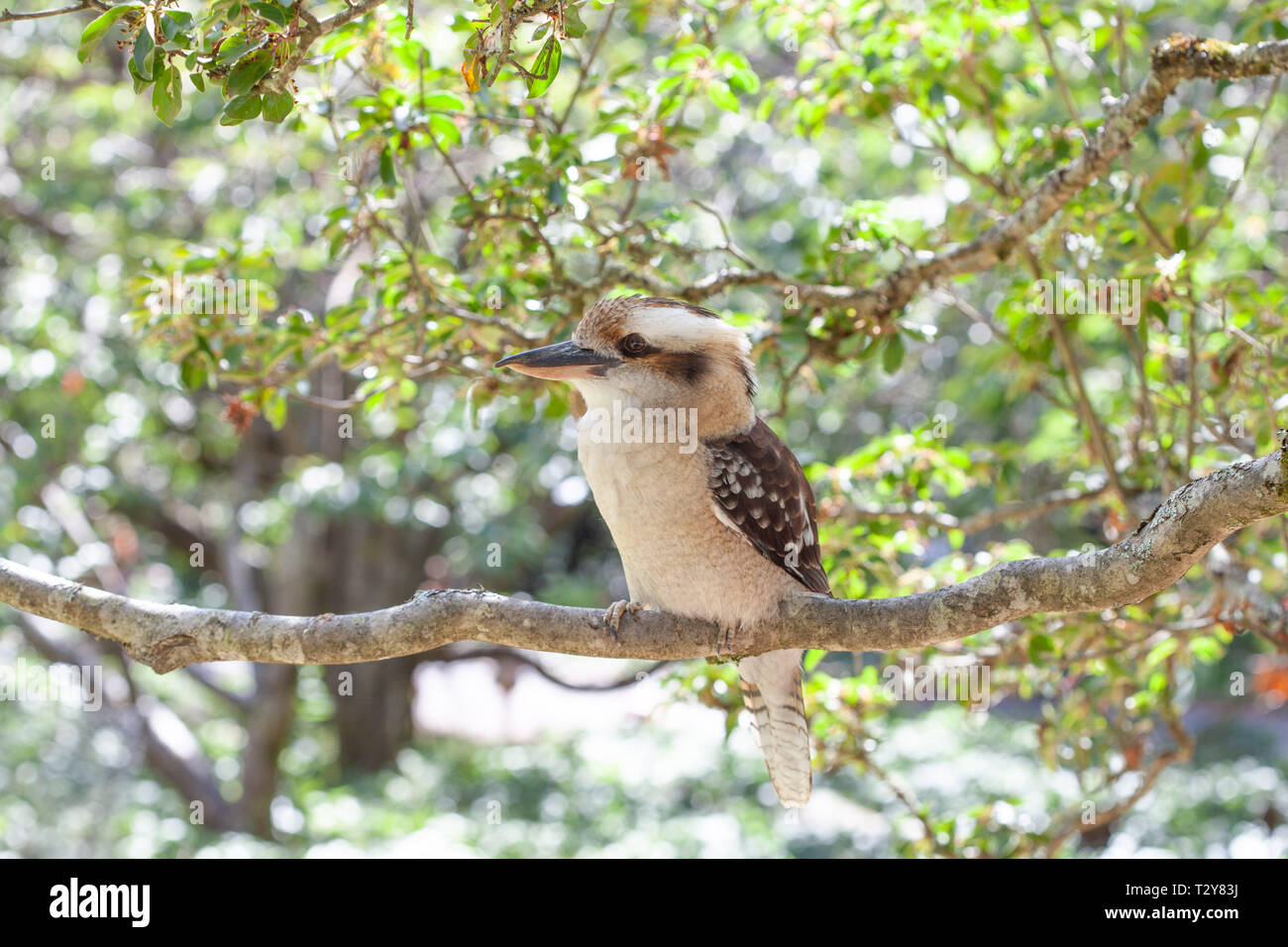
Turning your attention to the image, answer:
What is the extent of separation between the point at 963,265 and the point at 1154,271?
0.54 meters

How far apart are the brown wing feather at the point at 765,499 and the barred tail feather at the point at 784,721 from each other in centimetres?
27

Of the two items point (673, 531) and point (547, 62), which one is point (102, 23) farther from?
point (673, 531)

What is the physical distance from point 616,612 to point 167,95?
1.33 meters

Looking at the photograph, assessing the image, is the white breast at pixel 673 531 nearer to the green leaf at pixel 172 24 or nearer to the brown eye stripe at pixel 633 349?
the brown eye stripe at pixel 633 349

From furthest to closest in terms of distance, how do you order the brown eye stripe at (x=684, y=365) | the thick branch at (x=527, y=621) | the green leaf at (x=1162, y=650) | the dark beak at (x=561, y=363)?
the green leaf at (x=1162, y=650)
the brown eye stripe at (x=684, y=365)
the dark beak at (x=561, y=363)
the thick branch at (x=527, y=621)

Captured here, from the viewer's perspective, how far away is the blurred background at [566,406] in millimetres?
3191

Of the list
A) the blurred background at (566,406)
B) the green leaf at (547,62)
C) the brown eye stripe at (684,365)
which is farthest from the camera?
the blurred background at (566,406)

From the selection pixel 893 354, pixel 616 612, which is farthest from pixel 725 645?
pixel 893 354

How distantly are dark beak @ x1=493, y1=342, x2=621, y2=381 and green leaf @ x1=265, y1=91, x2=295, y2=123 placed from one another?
27.4 inches

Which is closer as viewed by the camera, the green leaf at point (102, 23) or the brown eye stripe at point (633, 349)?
the green leaf at point (102, 23)

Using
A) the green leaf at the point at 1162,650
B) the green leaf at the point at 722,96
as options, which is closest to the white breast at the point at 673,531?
the green leaf at the point at 722,96

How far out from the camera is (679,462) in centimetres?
257
